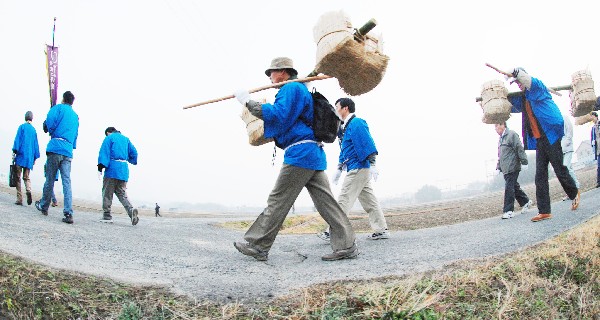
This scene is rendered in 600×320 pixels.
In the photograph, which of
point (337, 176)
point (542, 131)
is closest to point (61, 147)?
point (337, 176)

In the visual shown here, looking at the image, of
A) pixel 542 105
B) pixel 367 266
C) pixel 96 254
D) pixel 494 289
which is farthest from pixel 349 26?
pixel 542 105

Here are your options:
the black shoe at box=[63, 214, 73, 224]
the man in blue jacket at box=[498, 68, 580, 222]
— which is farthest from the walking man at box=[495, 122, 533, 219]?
the black shoe at box=[63, 214, 73, 224]

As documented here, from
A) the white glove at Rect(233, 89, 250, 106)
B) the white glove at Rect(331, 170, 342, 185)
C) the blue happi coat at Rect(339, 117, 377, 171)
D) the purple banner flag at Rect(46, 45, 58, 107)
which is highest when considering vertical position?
the purple banner flag at Rect(46, 45, 58, 107)

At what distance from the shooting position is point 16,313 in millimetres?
2236

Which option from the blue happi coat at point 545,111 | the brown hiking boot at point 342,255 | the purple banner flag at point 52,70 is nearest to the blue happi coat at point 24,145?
the purple banner flag at point 52,70

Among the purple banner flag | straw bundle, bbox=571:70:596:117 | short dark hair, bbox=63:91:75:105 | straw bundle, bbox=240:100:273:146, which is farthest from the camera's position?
the purple banner flag

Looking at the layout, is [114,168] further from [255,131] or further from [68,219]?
[255,131]

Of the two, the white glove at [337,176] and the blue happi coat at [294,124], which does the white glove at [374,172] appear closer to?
the white glove at [337,176]

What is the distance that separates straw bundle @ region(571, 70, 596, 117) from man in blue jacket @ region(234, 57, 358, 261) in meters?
5.49

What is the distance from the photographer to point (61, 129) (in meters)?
6.34

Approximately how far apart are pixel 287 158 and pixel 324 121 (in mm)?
565

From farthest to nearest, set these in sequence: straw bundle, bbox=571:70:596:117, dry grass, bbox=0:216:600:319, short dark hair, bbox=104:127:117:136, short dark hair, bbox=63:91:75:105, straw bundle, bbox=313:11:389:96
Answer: short dark hair, bbox=104:127:117:136 → straw bundle, bbox=571:70:596:117 → short dark hair, bbox=63:91:75:105 → straw bundle, bbox=313:11:389:96 → dry grass, bbox=0:216:600:319

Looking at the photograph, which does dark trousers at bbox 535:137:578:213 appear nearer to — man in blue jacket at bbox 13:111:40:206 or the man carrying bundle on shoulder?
the man carrying bundle on shoulder

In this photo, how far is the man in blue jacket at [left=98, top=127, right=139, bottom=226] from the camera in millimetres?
7230
